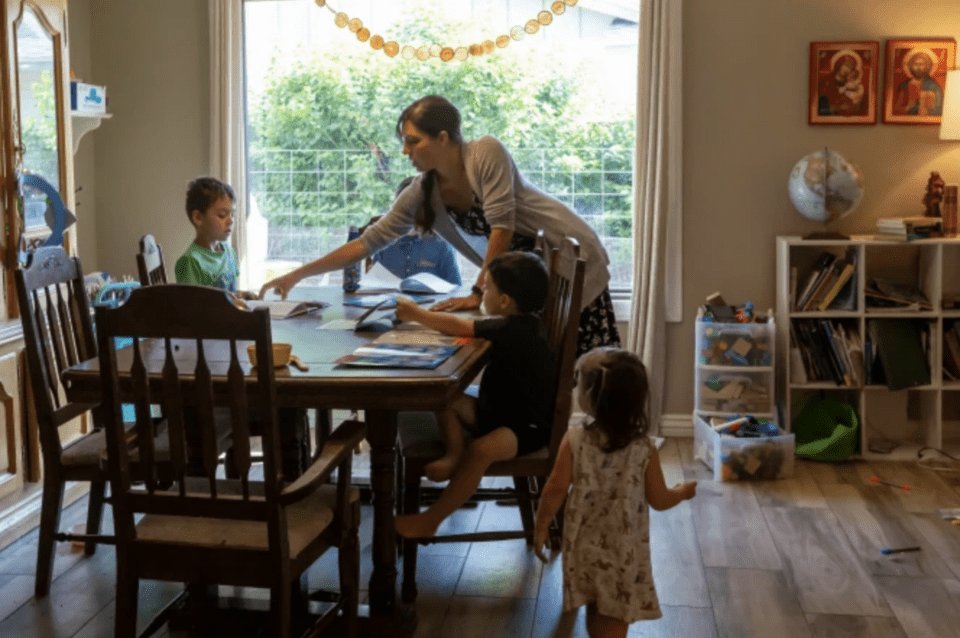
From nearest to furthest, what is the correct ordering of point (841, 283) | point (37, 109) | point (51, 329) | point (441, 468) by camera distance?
point (441, 468) < point (51, 329) < point (37, 109) < point (841, 283)

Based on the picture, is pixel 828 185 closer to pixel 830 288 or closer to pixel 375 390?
pixel 830 288

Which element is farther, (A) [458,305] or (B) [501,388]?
(A) [458,305]

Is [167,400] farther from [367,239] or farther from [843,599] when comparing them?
[843,599]

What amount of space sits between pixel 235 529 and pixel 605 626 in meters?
0.84

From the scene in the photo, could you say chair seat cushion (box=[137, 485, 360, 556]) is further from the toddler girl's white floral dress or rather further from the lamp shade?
the lamp shade

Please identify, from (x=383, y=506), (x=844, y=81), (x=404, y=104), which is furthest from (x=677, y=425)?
(x=383, y=506)

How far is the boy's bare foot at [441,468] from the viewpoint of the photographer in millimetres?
3086

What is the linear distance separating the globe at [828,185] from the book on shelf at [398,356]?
7.43 feet

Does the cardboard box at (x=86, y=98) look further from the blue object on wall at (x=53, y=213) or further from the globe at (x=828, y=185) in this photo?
the globe at (x=828, y=185)

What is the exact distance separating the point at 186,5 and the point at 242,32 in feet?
0.90

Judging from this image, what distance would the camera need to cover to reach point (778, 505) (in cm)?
420

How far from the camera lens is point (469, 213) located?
389cm

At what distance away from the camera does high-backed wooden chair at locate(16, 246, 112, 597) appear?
10.3 ft

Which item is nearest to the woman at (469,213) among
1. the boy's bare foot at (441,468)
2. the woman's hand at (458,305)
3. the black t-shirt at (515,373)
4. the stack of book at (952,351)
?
the woman's hand at (458,305)
